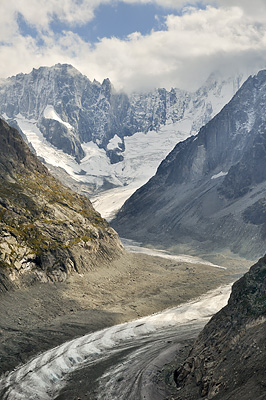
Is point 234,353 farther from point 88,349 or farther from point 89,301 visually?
point 89,301

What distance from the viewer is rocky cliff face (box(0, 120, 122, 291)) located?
9969 centimetres

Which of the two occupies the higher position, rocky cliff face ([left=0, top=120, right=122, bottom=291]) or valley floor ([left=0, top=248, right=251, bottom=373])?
rocky cliff face ([left=0, top=120, right=122, bottom=291])

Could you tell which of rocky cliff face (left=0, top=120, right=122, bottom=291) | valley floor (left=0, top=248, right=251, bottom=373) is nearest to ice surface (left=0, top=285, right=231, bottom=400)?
valley floor (left=0, top=248, right=251, bottom=373)

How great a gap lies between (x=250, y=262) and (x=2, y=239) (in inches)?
4495

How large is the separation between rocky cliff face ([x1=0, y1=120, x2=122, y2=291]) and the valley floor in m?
4.17

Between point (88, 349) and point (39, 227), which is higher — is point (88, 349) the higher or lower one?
the lower one

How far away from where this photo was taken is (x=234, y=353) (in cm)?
4319

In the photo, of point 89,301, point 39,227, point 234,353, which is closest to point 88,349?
point 89,301

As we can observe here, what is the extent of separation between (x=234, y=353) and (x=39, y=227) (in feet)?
267

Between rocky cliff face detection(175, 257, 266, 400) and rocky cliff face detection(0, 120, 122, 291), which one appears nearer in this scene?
rocky cliff face detection(175, 257, 266, 400)

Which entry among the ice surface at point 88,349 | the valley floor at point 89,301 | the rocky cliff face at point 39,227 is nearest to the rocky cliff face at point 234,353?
the ice surface at point 88,349

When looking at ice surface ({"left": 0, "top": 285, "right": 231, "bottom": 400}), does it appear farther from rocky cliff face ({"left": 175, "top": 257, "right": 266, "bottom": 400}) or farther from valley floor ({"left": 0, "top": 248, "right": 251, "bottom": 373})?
rocky cliff face ({"left": 175, "top": 257, "right": 266, "bottom": 400})

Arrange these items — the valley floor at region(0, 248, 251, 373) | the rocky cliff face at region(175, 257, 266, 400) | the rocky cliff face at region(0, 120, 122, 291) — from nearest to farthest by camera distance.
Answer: the rocky cliff face at region(175, 257, 266, 400)
the valley floor at region(0, 248, 251, 373)
the rocky cliff face at region(0, 120, 122, 291)

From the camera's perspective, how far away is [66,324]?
80.9m
